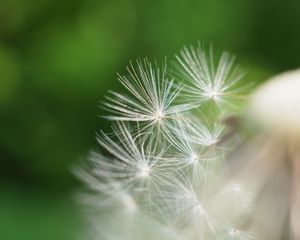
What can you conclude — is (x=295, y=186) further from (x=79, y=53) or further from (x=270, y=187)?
(x=79, y=53)

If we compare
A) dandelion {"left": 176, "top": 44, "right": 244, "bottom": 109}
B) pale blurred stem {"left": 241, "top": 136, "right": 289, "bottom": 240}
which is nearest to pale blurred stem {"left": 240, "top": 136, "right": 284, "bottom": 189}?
pale blurred stem {"left": 241, "top": 136, "right": 289, "bottom": 240}

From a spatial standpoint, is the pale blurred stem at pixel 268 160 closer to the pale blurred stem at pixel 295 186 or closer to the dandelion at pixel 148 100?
the pale blurred stem at pixel 295 186

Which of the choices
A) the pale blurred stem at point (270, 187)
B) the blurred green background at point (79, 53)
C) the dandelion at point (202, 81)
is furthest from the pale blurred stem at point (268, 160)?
the blurred green background at point (79, 53)

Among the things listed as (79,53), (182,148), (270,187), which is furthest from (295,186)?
(79,53)

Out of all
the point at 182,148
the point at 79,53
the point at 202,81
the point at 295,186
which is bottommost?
the point at 295,186

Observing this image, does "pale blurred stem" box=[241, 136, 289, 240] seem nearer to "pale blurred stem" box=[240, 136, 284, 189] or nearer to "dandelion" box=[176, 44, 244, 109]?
"pale blurred stem" box=[240, 136, 284, 189]

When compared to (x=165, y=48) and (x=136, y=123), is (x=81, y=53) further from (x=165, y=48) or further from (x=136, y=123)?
(x=136, y=123)

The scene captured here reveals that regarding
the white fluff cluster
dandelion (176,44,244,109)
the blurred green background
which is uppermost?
the blurred green background
